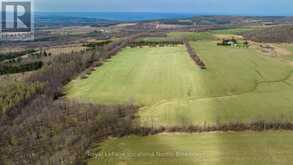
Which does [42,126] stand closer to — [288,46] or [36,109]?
[36,109]

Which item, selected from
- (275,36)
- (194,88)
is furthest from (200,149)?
(275,36)

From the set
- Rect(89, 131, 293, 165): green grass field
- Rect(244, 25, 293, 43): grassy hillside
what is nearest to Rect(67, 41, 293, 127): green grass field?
Rect(89, 131, 293, 165): green grass field

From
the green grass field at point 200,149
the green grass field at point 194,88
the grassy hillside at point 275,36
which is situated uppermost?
the grassy hillside at point 275,36

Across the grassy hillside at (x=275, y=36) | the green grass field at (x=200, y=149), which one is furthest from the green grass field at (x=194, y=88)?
the grassy hillside at (x=275, y=36)

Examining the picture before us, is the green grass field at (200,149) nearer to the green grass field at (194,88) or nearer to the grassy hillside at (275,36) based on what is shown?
the green grass field at (194,88)

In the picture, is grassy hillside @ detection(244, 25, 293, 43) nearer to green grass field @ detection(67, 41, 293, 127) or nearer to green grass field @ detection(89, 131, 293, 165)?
green grass field @ detection(67, 41, 293, 127)

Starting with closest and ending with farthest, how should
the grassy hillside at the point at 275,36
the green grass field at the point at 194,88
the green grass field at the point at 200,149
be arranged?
1. the green grass field at the point at 200,149
2. the green grass field at the point at 194,88
3. the grassy hillside at the point at 275,36
